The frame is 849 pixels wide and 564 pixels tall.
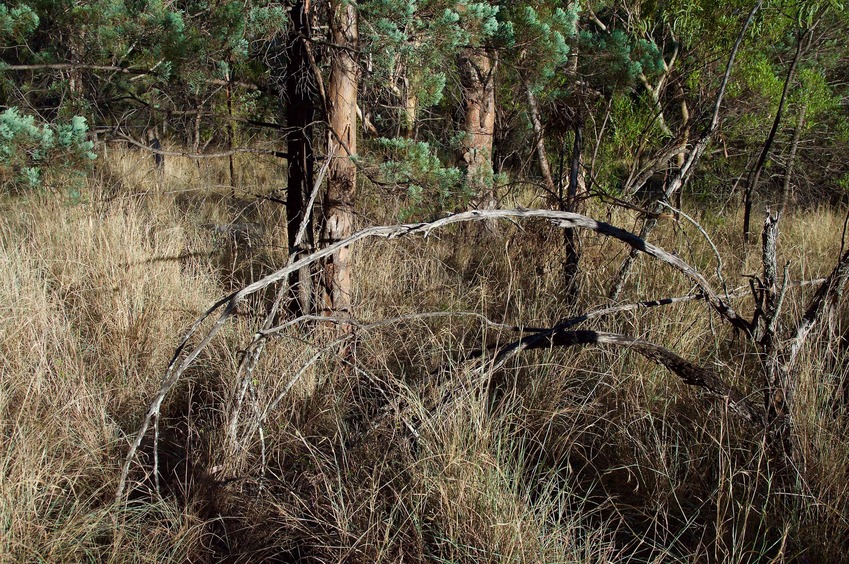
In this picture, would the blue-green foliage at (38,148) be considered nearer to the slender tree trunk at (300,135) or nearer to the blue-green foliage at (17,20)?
the blue-green foliage at (17,20)

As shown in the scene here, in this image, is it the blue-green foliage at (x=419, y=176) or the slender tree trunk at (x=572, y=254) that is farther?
the slender tree trunk at (x=572, y=254)

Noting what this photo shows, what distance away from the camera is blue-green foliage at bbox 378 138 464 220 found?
4.01 metres

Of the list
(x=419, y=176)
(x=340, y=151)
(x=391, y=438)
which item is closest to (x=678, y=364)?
(x=391, y=438)

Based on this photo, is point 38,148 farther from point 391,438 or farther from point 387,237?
point 391,438

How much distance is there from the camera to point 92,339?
13.1ft

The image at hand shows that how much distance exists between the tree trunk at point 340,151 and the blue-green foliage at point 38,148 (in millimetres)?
1352

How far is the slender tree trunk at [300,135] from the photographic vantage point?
3885 millimetres

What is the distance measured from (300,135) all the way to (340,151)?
263mm

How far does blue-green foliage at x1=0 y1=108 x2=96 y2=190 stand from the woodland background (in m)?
0.02

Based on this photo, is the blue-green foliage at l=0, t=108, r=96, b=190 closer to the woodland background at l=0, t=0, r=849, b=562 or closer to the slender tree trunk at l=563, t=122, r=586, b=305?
the woodland background at l=0, t=0, r=849, b=562

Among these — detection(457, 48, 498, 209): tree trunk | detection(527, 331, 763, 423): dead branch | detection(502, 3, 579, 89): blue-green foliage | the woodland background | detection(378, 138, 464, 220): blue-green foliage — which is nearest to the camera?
the woodland background

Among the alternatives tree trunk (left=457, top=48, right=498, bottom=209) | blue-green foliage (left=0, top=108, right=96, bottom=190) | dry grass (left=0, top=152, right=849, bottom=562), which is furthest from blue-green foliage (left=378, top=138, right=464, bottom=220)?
tree trunk (left=457, top=48, right=498, bottom=209)

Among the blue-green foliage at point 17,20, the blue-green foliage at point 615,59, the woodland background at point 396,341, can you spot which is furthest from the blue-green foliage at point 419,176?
the blue-green foliage at point 17,20

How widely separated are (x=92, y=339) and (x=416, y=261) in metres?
2.39
